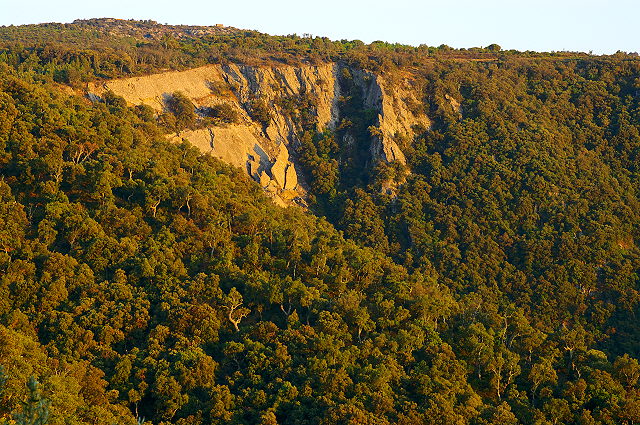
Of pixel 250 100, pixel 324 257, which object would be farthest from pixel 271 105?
pixel 324 257

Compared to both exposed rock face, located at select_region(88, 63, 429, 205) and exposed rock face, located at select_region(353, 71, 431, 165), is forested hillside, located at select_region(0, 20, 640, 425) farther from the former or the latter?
exposed rock face, located at select_region(88, 63, 429, 205)

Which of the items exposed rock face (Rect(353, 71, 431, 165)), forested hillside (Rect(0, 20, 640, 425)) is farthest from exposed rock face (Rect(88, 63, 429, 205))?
forested hillside (Rect(0, 20, 640, 425))

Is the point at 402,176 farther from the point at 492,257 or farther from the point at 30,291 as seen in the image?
the point at 30,291

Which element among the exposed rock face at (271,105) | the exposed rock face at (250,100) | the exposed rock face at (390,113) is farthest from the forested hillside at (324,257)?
the exposed rock face at (250,100)

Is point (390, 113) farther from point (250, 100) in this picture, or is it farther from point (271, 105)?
point (250, 100)

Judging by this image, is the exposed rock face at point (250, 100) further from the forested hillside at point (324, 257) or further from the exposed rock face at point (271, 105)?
the forested hillside at point (324, 257)
